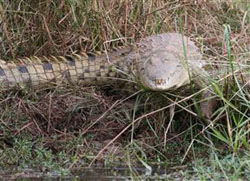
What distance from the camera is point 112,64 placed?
5184mm

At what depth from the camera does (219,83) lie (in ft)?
13.8

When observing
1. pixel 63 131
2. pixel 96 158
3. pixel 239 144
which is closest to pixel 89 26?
pixel 63 131

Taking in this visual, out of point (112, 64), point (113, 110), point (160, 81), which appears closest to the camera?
point (160, 81)

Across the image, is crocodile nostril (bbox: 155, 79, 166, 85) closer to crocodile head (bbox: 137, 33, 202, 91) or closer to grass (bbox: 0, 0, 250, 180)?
crocodile head (bbox: 137, 33, 202, 91)

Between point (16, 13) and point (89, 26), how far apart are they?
59 centimetres

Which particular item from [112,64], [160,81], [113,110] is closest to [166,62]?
[160,81]

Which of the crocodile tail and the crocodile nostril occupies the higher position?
the crocodile nostril

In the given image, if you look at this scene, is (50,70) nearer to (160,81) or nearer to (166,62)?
(166,62)

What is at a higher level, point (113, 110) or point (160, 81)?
point (160, 81)

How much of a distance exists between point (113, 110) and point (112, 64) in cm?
65

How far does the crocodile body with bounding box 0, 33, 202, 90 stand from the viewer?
183 inches

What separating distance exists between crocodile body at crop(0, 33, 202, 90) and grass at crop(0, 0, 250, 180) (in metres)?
0.12

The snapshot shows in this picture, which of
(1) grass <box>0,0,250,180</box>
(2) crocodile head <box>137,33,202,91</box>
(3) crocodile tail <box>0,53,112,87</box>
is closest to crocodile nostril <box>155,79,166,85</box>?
(2) crocodile head <box>137,33,202,91</box>

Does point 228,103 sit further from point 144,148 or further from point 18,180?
point 18,180
